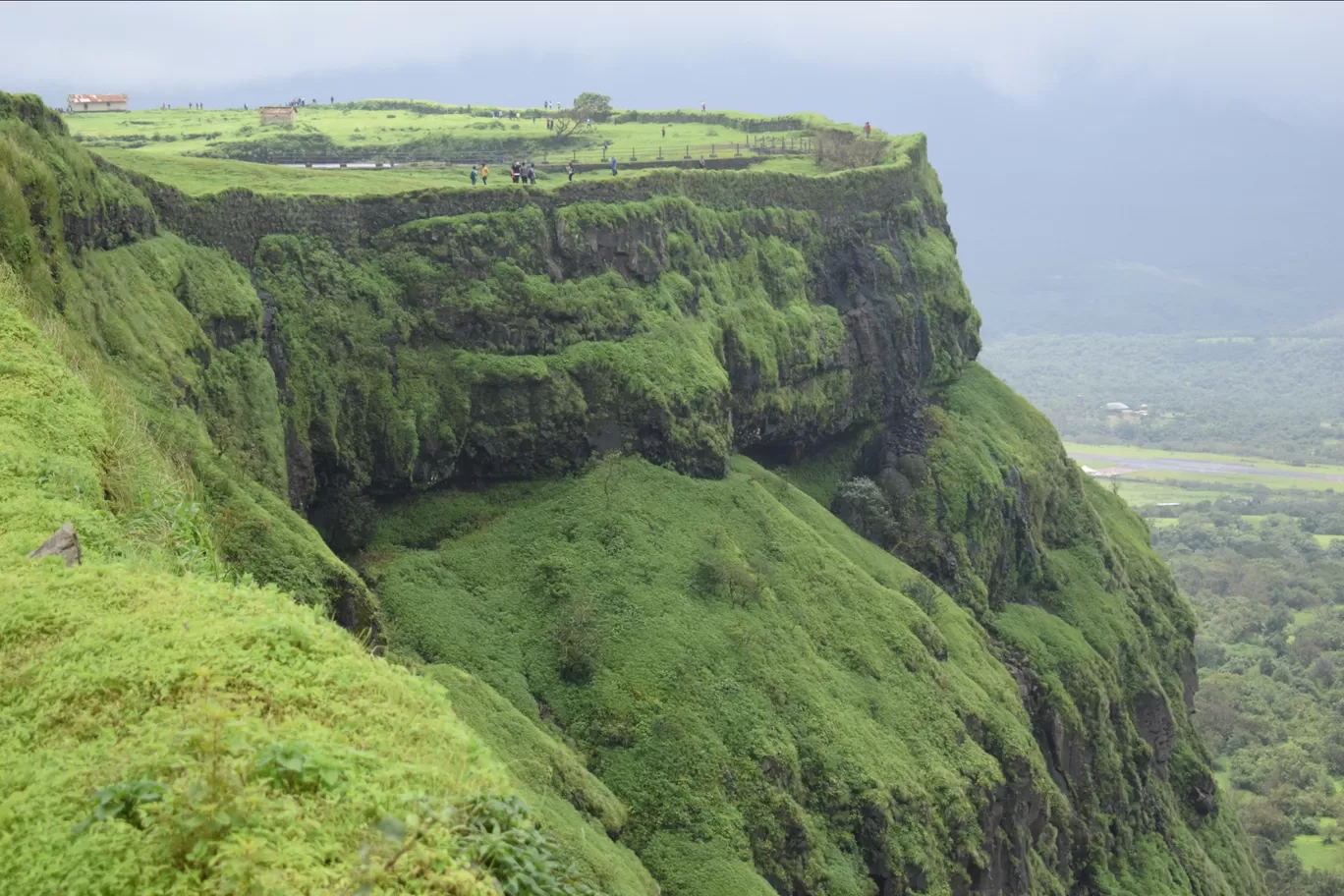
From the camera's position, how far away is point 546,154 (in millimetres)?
67812

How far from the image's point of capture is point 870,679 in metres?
41.3

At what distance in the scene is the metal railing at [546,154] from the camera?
62938 mm

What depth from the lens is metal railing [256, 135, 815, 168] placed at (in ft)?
206

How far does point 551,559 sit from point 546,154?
35.4 m

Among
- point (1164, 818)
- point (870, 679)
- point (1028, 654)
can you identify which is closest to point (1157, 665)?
point (1164, 818)

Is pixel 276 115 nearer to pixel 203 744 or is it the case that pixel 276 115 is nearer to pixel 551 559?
pixel 551 559

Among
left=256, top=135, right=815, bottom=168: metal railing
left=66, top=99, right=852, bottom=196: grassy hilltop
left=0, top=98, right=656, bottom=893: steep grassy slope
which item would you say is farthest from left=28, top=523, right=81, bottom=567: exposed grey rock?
left=256, top=135, right=815, bottom=168: metal railing

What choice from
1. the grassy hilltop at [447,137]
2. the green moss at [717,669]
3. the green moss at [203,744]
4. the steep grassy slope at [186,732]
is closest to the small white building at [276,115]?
the grassy hilltop at [447,137]

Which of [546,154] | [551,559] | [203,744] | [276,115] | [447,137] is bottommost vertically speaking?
[551,559]

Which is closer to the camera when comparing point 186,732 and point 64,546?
point 186,732

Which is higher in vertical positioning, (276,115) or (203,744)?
(276,115)

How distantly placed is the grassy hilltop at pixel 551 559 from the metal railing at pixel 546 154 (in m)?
4.18

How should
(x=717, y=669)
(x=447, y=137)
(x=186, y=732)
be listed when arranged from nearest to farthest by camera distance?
1. (x=186, y=732)
2. (x=717, y=669)
3. (x=447, y=137)

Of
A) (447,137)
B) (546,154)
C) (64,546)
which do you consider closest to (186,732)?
(64,546)
